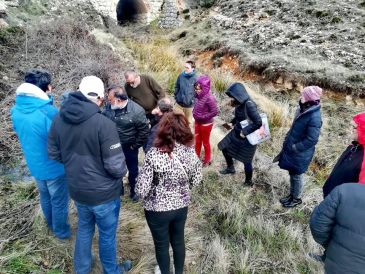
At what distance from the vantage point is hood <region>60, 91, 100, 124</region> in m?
2.43

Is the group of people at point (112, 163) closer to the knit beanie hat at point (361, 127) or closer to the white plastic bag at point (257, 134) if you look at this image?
the knit beanie hat at point (361, 127)

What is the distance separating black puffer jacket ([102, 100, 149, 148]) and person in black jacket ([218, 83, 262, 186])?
1085 mm

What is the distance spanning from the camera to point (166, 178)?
256cm

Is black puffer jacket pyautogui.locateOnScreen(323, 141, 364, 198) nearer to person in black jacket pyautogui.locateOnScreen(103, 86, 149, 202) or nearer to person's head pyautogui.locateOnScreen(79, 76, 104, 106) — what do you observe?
person in black jacket pyautogui.locateOnScreen(103, 86, 149, 202)

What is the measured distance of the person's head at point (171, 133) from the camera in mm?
2475

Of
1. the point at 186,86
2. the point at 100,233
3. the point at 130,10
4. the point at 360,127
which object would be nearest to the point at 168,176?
the point at 100,233

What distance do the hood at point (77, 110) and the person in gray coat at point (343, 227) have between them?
1844mm

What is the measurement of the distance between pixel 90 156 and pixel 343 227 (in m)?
1.90

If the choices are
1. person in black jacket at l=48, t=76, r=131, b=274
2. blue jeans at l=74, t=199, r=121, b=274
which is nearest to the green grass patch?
blue jeans at l=74, t=199, r=121, b=274

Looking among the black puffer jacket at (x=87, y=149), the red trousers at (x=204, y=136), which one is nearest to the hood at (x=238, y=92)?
the red trousers at (x=204, y=136)

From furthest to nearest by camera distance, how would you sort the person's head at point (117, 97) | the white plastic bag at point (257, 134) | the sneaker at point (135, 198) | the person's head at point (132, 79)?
the person's head at point (132, 79)
the sneaker at point (135, 198)
the white plastic bag at point (257, 134)
the person's head at point (117, 97)

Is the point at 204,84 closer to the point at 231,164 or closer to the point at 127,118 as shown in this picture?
the point at 231,164

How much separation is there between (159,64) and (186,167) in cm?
673

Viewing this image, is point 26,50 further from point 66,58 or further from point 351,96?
point 351,96
